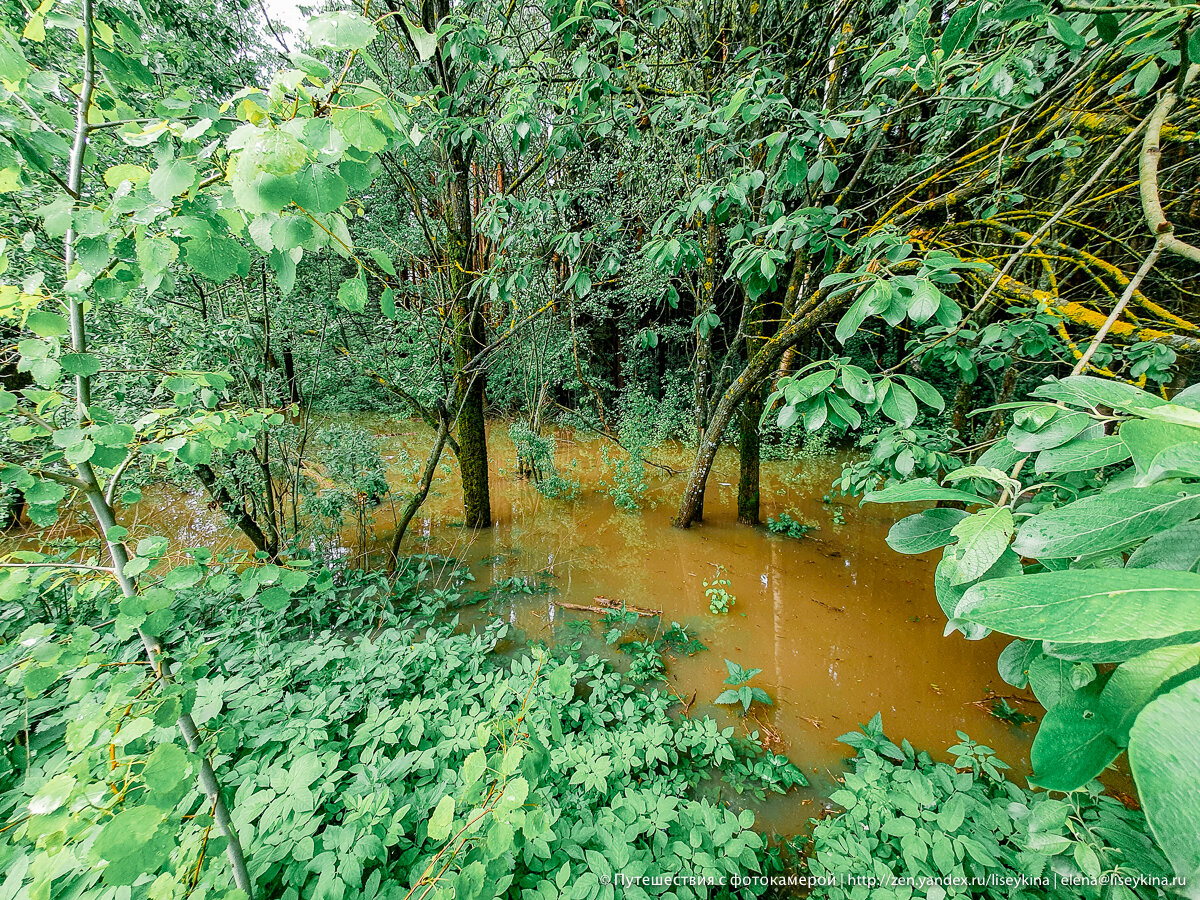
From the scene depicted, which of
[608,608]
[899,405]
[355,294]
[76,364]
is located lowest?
[608,608]

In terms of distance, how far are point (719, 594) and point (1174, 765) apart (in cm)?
367

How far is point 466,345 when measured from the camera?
423 cm

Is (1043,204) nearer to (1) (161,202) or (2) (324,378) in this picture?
(1) (161,202)

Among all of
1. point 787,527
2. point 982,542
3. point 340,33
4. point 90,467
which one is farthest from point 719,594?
point 340,33

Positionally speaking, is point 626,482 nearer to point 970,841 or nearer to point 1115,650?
point 970,841

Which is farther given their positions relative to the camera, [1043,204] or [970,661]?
[970,661]

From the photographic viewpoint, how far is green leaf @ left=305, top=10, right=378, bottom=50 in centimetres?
69

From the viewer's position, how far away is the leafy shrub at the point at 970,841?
1182 mm

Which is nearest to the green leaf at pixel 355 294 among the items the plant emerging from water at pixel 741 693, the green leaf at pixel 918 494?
the green leaf at pixel 918 494

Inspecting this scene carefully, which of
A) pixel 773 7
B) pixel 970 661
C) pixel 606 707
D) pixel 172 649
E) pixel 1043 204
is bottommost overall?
pixel 970 661

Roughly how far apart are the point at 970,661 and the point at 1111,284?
3748mm

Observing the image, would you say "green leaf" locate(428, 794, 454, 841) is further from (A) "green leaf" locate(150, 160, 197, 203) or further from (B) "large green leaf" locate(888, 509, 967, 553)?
(A) "green leaf" locate(150, 160, 197, 203)

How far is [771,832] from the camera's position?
196 cm

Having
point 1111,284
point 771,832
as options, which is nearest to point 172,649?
point 771,832
